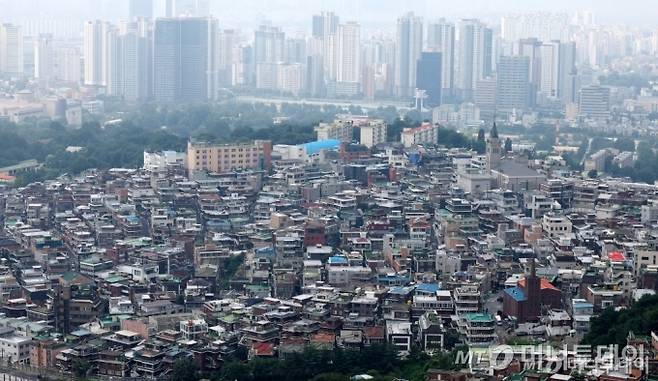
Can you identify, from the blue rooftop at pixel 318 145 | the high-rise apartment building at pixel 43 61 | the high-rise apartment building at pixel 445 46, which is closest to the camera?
the blue rooftop at pixel 318 145

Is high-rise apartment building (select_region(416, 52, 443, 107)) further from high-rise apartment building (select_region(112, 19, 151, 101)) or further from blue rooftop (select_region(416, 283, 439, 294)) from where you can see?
blue rooftop (select_region(416, 283, 439, 294))

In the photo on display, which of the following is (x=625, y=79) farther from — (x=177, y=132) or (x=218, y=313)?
(x=218, y=313)

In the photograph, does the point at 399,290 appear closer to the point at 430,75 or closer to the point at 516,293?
the point at 516,293

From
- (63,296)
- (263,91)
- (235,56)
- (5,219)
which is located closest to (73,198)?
(5,219)

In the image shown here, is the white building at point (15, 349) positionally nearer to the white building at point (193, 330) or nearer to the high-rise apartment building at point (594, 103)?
the white building at point (193, 330)

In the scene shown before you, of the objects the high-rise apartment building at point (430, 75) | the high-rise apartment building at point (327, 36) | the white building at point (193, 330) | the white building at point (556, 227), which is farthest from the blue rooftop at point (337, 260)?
the high-rise apartment building at point (327, 36)

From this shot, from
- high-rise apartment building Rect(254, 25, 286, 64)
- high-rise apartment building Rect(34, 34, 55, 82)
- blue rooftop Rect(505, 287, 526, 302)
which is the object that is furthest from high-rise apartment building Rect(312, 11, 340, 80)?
blue rooftop Rect(505, 287, 526, 302)
